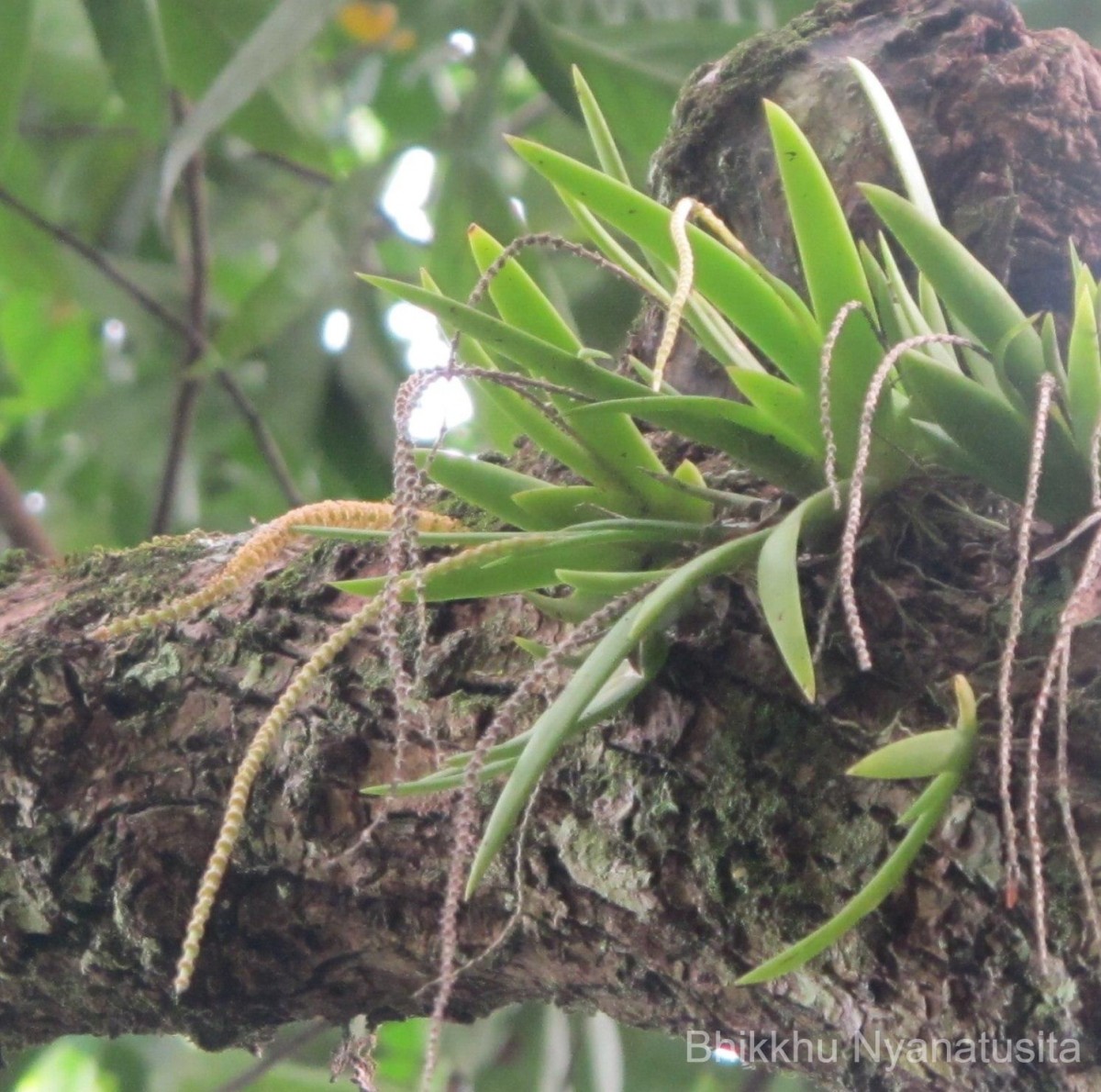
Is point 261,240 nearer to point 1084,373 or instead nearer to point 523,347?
point 523,347

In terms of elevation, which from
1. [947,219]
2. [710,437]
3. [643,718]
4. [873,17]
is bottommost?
[643,718]

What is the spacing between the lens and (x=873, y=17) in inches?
36.4

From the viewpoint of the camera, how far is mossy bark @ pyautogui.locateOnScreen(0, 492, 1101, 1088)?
1.83 feet

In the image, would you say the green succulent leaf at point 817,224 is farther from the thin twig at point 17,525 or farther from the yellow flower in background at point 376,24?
the yellow flower in background at point 376,24

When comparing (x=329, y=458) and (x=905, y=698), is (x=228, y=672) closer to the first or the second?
(x=905, y=698)

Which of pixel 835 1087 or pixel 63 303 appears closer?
pixel 835 1087

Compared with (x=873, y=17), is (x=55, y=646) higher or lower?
lower

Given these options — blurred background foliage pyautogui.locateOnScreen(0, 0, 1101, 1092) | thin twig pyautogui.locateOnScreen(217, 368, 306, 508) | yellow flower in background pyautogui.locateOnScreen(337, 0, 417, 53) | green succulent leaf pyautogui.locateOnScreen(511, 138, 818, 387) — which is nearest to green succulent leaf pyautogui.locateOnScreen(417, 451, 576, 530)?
green succulent leaf pyautogui.locateOnScreen(511, 138, 818, 387)

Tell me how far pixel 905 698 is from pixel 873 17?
591mm

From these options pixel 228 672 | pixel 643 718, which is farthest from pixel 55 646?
pixel 643 718

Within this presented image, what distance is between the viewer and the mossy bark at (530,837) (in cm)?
56

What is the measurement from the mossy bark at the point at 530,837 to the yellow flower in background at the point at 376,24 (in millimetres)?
1490

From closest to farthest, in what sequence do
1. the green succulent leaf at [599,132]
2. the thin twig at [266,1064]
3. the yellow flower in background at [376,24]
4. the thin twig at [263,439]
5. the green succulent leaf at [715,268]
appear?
the green succulent leaf at [715,268] < the green succulent leaf at [599,132] < the thin twig at [266,1064] < the thin twig at [263,439] < the yellow flower in background at [376,24]

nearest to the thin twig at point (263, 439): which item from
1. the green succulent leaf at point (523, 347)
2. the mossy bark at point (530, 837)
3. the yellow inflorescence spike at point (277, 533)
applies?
the mossy bark at point (530, 837)
